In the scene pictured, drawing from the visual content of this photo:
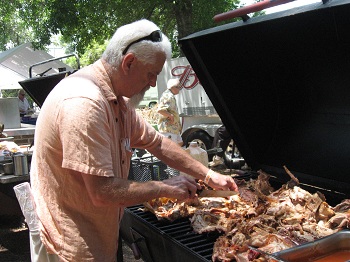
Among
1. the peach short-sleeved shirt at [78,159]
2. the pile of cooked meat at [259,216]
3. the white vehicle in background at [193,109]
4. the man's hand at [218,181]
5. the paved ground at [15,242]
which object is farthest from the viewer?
the white vehicle in background at [193,109]

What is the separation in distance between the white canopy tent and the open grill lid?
30.7 feet

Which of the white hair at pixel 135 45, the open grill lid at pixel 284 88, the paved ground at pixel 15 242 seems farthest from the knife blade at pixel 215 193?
the paved ground at pixel 15 242

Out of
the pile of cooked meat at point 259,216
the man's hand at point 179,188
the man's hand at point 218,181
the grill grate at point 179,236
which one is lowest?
the grill grate at point 179,236

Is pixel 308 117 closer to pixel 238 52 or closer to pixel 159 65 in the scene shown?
pixel 238 52

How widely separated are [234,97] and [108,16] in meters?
16.2

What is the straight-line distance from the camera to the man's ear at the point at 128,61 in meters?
2.32

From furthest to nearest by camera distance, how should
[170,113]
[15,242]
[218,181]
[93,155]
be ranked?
[170,113]
[15,242]
[218,181]
[93,155]

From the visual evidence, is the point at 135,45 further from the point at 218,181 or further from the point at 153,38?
the point at 218,181

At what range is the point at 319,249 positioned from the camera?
211cm

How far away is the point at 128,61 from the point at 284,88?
166 centimetres

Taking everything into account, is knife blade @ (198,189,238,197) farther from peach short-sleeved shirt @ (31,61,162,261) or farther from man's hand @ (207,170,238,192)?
peach short-sleeved shirt @ (31,61,162,261)

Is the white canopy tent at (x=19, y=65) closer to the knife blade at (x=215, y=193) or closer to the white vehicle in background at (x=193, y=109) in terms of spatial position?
the white vehicle in background at (x=193, y=109)

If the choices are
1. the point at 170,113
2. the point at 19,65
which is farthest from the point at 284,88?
the point at 19,65

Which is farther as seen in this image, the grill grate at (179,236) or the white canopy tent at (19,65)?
the white canopy tent at (19,65)
